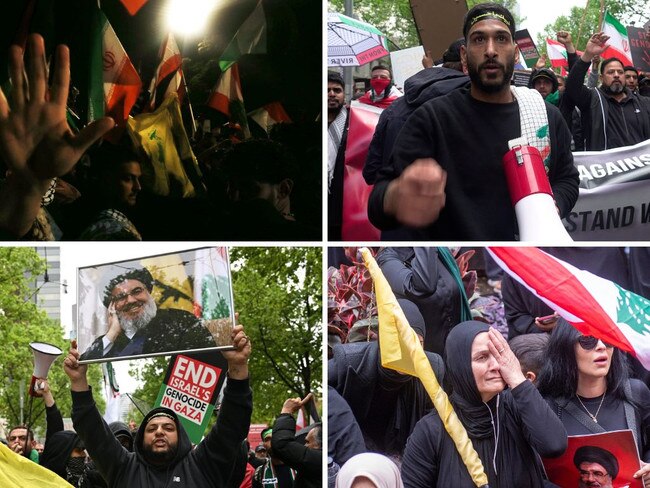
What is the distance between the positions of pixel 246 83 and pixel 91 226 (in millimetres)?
905

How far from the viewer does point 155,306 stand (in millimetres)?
5156

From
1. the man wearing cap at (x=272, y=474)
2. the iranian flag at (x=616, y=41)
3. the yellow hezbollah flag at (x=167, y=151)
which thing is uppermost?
the iranian flag at (x=616, y=41)

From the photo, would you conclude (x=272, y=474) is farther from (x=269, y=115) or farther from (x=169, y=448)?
(x=269, y=115)

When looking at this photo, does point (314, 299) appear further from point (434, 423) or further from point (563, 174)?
point (563, 174)

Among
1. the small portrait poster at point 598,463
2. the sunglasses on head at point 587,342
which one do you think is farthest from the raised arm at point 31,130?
the small portrait poster at point 598,463

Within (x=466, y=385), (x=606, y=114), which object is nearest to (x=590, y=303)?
(x=466, y=385)

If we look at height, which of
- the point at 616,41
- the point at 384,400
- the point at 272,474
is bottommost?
the point at 272,474

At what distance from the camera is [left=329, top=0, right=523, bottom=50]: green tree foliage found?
562 centimetres

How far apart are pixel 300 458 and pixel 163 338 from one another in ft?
2.54

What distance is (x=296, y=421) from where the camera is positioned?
5070 mm

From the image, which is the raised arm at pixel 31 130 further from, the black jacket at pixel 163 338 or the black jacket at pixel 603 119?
the black jacket at pixel 603 119

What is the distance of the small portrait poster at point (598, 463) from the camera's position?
4.98 metres

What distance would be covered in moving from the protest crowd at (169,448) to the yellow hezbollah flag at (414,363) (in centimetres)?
41

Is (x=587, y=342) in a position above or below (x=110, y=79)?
below
